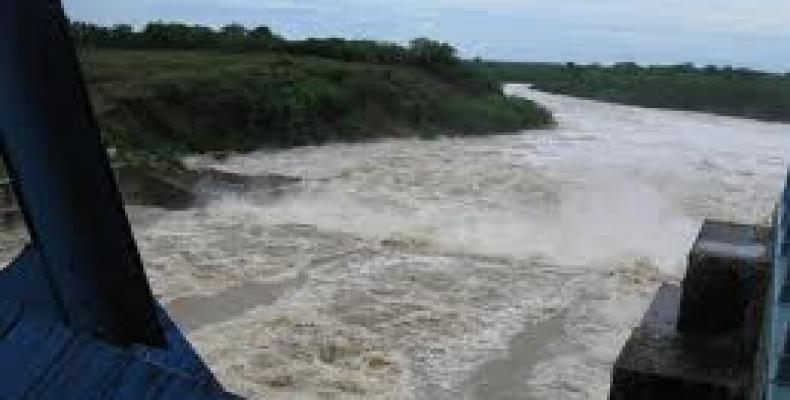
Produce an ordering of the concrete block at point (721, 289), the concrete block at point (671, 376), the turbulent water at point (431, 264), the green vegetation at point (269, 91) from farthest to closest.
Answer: the green vegetation at point (269, 91), the turbulent water at point (431, 264), the concrete block at point (721, 289), the concrete block at point (671, 376)

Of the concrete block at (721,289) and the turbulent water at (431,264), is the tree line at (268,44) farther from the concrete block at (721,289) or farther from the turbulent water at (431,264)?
the concrete block at (721,289)

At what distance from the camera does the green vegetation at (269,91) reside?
24.4 meters

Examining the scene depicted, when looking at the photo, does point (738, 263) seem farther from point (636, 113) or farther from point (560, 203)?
point (636, 113)

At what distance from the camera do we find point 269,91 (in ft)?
90.8

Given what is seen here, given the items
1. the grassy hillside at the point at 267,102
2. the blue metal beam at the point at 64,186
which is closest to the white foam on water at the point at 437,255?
the grassy hillside at the point at 267,102

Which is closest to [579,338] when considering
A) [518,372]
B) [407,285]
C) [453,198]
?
[518,372]

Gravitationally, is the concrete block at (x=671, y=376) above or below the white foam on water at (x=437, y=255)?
above

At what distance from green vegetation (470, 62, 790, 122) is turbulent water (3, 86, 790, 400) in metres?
15.9

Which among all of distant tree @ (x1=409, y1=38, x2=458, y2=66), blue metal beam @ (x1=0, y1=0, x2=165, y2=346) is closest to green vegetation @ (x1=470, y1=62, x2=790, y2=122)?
distant tree @ (x1=409, y1=38, x2=458, y2=66)

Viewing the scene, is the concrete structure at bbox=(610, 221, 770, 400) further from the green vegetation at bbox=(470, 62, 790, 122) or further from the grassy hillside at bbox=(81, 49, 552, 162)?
the green vegetation at bbox=(470, 62, 790, 122)

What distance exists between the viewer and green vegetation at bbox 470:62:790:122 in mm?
43844

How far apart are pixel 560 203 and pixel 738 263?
13.9 metres

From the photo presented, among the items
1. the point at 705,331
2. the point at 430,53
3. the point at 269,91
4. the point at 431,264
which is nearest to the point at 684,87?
the point at 430,53

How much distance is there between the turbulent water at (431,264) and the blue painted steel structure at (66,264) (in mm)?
7987
